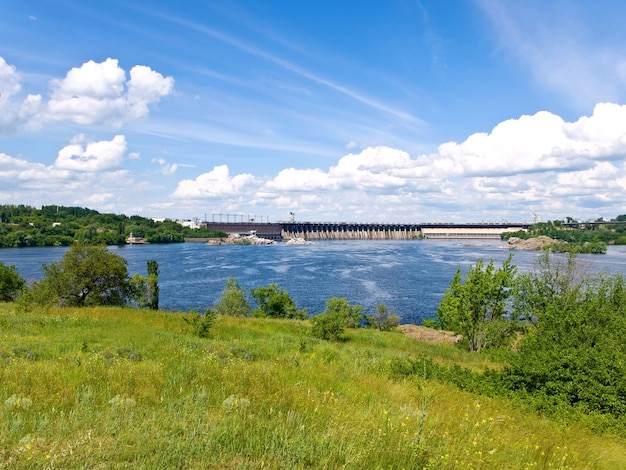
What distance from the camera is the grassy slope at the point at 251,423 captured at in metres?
4.89

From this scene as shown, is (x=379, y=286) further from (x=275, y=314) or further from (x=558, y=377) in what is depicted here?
(x=558, y=377)

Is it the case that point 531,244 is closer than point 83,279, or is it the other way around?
point 83,279

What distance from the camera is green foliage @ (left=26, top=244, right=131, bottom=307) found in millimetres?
32438

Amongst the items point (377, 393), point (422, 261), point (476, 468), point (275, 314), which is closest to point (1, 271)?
point (275, 314)

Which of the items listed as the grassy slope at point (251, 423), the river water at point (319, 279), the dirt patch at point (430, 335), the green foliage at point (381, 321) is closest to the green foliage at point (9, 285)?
the river water at point (319, 279)

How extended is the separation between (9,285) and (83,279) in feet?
65.1

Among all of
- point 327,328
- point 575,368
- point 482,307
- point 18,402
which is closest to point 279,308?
point 482,307

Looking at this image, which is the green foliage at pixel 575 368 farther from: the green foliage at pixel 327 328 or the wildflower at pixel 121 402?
the green foliage at pixel 327 328

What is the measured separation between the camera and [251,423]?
18.6ft

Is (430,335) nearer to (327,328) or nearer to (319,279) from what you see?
(327,328)

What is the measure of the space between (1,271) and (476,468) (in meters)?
54.5

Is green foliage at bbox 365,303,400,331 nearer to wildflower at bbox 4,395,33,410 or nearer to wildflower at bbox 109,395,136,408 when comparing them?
wildflower at bbox 109,395,136,408

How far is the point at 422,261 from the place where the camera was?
381 feet

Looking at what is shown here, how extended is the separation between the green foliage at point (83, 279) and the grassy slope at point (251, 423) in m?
23.8
